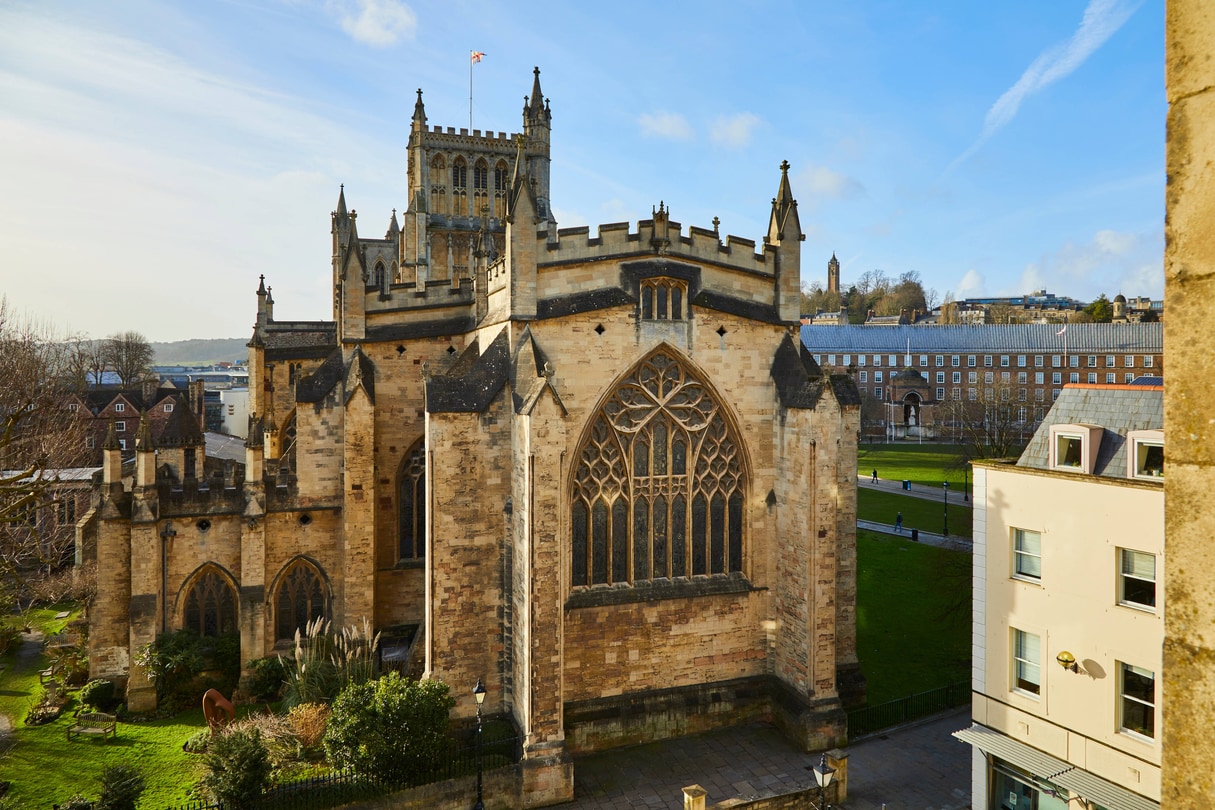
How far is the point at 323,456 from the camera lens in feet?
72.8

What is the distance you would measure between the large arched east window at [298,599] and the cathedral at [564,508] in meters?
0.09

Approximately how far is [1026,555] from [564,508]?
33.2 feet

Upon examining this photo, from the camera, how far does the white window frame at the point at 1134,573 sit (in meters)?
13.0

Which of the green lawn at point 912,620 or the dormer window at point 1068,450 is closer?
the dormer window at point 1068,450

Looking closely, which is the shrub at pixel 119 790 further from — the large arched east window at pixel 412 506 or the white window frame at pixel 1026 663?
the white window frame at pixel 1026 663

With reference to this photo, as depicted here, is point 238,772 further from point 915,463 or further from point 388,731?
point 915,463

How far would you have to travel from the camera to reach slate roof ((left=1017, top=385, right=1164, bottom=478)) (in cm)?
1416

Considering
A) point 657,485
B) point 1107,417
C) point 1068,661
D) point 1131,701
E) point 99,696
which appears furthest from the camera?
point 99,696

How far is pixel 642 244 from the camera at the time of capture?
18.9 m

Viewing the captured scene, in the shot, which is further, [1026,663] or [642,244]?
[642,244]

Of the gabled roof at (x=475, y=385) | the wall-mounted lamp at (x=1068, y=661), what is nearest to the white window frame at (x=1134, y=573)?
the wall-mounted lamp at (x=1068, y=661)

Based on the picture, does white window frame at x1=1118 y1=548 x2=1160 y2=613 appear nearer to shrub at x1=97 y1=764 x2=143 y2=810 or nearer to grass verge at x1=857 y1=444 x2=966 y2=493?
shrub at x1=97 y1=764 x2=143 y2=810

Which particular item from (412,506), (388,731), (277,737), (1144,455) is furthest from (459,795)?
(1144,455)

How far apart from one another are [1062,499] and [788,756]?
8721 millimetres
